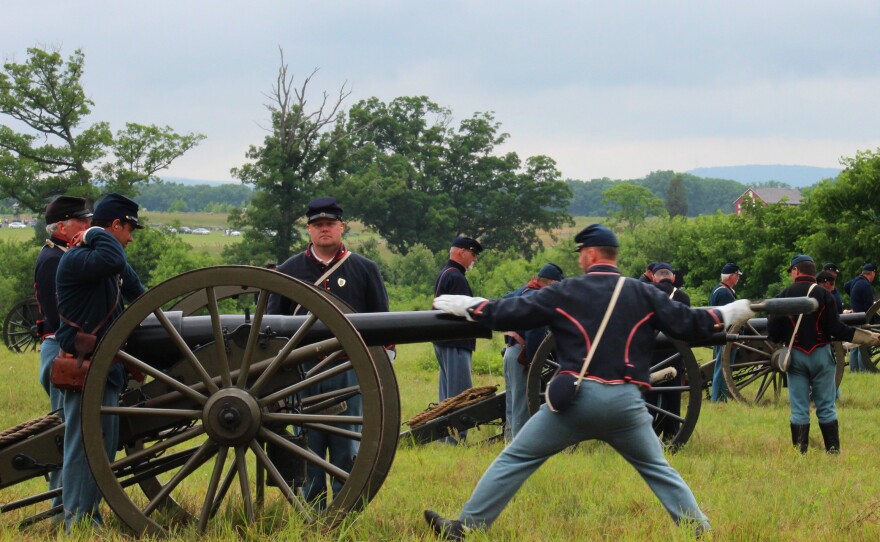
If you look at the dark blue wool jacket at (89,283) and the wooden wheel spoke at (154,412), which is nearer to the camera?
the wooden wheel spoke at (154,412)

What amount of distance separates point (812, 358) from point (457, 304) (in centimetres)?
457

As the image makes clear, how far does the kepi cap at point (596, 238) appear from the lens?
4.82 m

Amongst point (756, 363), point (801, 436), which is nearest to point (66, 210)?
point (801, 436)

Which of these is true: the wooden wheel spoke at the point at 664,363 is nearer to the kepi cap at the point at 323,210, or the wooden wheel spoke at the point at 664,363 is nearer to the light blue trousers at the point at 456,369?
the light blue trousers at the point at 456,369

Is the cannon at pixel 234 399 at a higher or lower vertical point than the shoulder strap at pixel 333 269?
lower

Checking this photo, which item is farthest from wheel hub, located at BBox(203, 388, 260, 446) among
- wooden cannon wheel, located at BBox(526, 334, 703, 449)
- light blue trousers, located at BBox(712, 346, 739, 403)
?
light blue trousers, located at BBox(712, 346, 739, 403)

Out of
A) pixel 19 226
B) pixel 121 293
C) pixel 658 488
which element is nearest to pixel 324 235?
pixel 121 293

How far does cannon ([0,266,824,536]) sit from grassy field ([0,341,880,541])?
0.22m

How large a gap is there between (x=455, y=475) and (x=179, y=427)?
2.17m

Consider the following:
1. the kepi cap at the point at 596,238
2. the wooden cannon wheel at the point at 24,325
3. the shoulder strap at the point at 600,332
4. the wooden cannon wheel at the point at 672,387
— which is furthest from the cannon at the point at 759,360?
the wooden cannon wheel at the point at 24,325

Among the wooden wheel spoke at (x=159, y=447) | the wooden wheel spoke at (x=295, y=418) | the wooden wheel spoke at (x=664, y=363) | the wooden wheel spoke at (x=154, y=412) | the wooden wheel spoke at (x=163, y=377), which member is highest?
the wooden wheel spoke at (x=163, y=377)

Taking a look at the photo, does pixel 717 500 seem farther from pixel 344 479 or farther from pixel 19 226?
pixel 19 226

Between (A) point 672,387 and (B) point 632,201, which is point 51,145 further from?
(B) point 632,201

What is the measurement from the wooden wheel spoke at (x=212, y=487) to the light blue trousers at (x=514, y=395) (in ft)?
11.6
